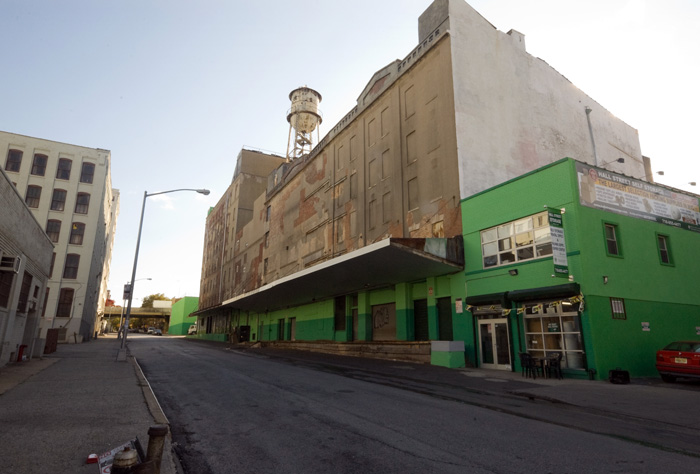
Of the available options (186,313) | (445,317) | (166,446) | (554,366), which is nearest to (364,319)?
(445,317)

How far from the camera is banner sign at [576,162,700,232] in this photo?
17.7 metres

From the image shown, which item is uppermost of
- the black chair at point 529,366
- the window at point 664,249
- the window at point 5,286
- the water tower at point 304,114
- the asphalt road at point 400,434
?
the water tower at point 304,114

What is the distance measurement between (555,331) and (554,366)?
1591 mm

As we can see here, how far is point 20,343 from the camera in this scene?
17.8 meters

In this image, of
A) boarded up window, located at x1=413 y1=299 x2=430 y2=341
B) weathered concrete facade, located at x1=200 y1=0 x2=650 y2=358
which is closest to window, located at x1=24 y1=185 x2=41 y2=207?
weathered concrete facade, located at x1=200 y1=0 x2=650 y2=358

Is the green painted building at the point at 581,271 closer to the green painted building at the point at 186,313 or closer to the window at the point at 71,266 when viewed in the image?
the window at the point at 71,266

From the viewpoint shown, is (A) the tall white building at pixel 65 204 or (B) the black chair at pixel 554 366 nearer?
(B) the black chair at pixel 554 366

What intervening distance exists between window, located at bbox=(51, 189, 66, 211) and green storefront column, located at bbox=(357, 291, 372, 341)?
3490cm

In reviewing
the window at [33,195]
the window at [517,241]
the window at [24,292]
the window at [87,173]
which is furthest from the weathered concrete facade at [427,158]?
the window at [33,195]

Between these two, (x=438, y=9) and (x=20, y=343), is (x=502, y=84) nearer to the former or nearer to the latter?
(x=438, y=9)

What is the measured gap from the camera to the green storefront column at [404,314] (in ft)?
81.7

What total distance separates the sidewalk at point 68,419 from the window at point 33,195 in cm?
3772

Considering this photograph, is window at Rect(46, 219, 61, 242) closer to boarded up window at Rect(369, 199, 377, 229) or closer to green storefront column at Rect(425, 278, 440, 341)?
boarded up window at Rect(369, 199, 377, 229)

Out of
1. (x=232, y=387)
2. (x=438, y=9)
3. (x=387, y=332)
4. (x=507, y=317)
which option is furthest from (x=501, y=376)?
(x=438, y=9)
